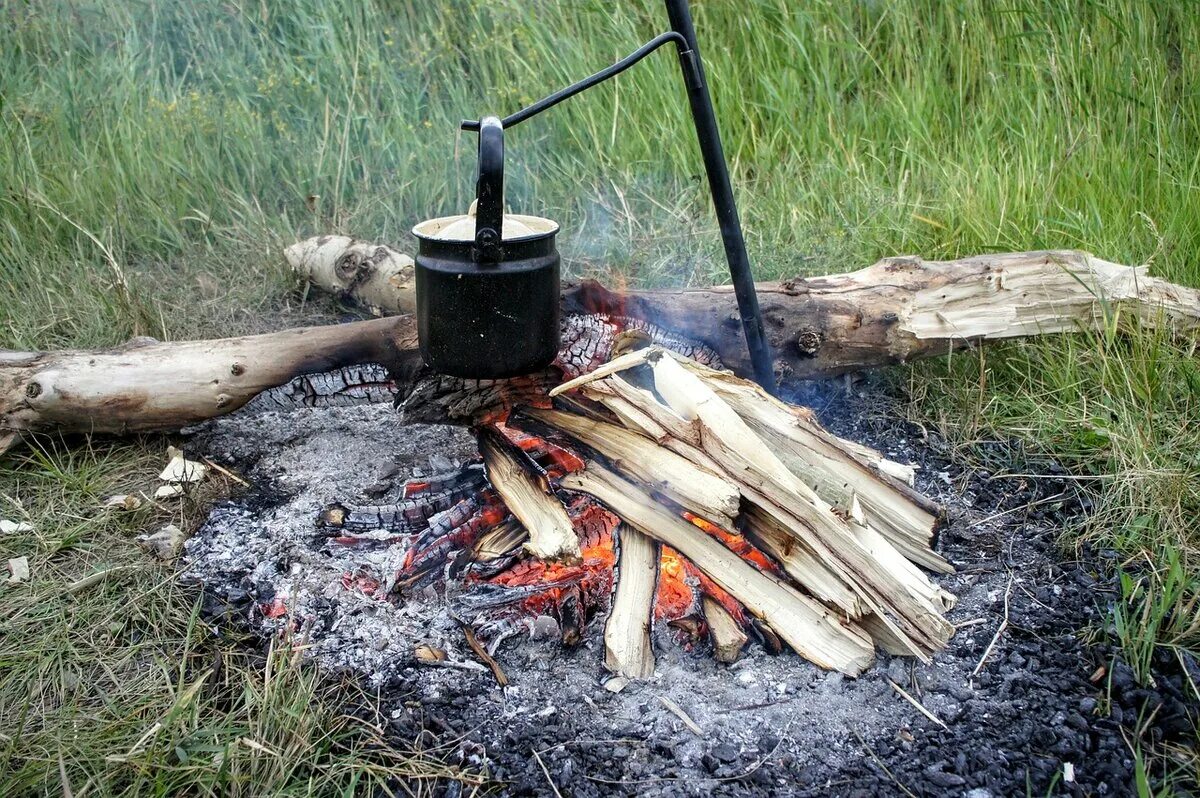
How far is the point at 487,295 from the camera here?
86.0 inches

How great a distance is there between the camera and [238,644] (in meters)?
2.31

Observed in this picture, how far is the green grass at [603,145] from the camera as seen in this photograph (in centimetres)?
374

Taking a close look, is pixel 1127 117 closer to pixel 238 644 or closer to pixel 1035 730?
pixel 1035 730

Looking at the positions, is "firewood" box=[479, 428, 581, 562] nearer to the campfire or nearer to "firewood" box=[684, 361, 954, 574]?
the campfire

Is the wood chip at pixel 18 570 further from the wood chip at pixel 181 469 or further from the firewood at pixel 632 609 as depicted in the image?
the firewood at pixel 632 609

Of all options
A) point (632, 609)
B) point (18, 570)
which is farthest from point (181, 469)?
point (632, 609)

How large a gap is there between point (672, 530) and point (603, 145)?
281cm

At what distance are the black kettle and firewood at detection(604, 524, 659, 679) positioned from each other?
538 millimetres

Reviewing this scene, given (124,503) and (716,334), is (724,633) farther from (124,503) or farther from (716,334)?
(124,503)

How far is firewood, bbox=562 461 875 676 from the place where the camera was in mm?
2213

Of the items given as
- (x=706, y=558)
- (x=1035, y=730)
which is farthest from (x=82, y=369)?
(x=1035, y=730)

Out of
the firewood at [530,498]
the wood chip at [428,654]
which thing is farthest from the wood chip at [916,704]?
the wood chip at [428,654]

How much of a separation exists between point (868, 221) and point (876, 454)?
155cm

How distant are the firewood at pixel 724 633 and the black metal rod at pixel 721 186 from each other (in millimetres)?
762
